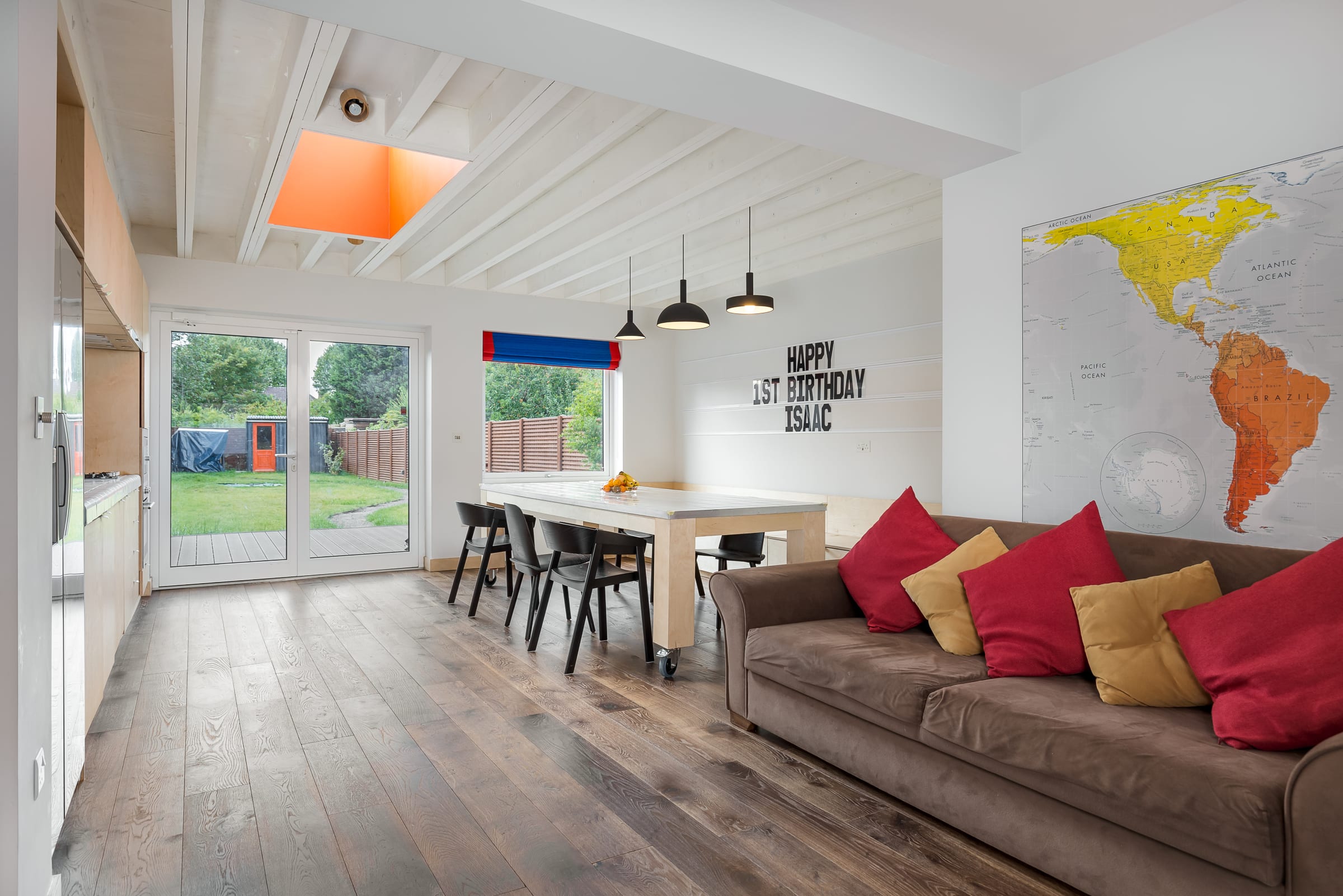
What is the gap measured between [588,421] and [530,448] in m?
0.64

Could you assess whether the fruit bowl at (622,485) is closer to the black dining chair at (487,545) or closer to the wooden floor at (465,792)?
the black dining chair at (487,545)

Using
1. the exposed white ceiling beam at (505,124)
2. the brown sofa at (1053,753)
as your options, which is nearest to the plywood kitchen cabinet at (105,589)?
the exposed white ceiling beam at (505,124)

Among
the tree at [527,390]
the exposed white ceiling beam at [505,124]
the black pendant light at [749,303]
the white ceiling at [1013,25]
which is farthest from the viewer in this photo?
the tree at [527,390]

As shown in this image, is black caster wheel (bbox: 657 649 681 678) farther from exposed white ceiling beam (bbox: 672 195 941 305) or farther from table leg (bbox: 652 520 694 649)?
exposed white ceiling beam (bbox: 672 195 941 305)

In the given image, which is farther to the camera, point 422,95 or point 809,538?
point 809,538

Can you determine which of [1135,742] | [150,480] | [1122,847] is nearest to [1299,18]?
[1135,742]

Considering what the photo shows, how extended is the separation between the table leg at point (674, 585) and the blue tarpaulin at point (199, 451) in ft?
12.9

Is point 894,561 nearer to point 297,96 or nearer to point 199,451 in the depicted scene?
point 297,96

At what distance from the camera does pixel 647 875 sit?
6.51 ft

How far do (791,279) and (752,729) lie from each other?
13.3ft

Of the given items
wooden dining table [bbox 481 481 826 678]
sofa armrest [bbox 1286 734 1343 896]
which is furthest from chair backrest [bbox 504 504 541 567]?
sofa armrest [bbox 1286 734 1343 896]

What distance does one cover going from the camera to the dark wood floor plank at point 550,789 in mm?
2150

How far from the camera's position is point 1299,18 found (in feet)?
7.72

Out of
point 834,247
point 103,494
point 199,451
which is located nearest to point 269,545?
point 199,451
